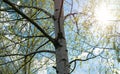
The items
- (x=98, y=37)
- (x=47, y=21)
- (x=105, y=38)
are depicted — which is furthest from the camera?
(x=47, y=21)

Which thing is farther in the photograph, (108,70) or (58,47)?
(108,70)

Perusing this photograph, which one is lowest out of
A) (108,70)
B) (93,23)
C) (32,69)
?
(32,69)

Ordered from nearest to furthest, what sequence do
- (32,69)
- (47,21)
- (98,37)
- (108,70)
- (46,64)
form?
(108,70)
(98,37)
(47,21)
(46,64)
(32,69)

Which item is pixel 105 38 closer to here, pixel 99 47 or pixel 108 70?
pixel 99 47

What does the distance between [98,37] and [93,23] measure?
201 mm

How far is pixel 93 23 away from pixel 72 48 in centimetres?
55

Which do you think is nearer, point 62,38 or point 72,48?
point 62,38

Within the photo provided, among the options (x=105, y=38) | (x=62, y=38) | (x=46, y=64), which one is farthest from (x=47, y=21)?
(x=62, y=38)

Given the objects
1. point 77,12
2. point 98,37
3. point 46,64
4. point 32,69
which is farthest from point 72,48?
point 32,69

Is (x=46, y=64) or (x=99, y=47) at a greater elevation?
(x=99, y=47)

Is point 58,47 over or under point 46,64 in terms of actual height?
over

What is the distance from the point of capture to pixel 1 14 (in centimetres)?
347

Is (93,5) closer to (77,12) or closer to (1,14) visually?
(77,12)

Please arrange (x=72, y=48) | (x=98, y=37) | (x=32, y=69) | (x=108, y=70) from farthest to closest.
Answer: (x=32, y=69), (x=72, y=48), (x=98, y=37), (x=108, y=70)
